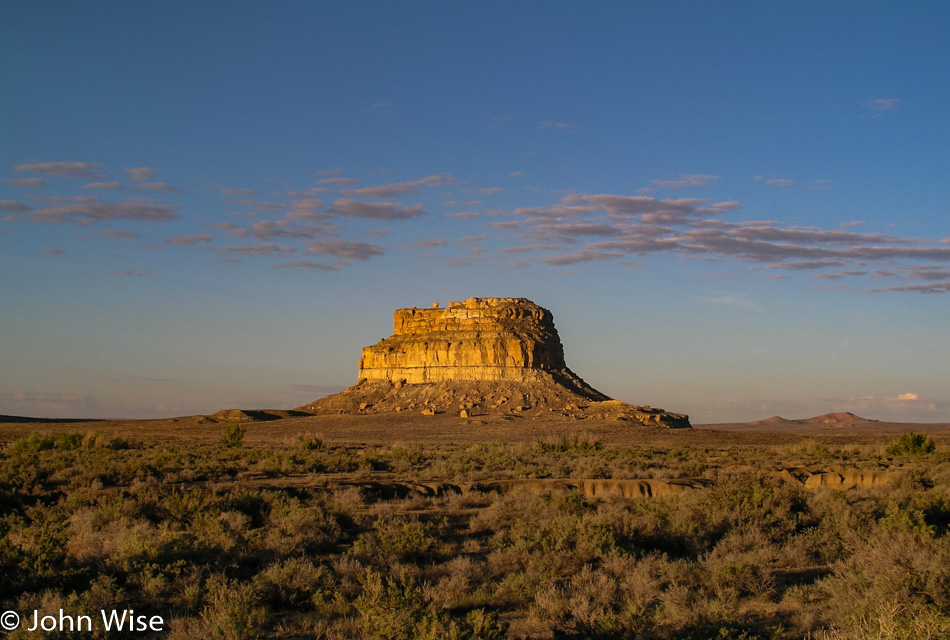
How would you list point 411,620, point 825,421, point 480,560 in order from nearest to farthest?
point 411,620 → point 480,560 → point 825,421

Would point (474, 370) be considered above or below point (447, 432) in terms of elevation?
above

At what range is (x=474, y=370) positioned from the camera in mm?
72312

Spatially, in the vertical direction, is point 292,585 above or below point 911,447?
below

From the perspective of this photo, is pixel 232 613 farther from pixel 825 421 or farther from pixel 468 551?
pixel 825 421

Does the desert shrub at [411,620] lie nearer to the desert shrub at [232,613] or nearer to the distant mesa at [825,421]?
the desert shrub at [232,613]

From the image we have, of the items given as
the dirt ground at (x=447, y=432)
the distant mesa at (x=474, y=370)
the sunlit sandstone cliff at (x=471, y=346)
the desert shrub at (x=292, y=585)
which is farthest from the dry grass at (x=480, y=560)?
the sunlit sandstone cliff at (x=471, y=346)

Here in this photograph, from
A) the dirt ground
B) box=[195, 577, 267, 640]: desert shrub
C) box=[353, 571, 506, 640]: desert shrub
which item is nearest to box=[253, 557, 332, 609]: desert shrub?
box=[195, 577, 267, 640]: desert shrub

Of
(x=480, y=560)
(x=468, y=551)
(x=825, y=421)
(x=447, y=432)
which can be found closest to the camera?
(x=480, y=560)

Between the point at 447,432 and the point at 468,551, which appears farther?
the point at 447,432

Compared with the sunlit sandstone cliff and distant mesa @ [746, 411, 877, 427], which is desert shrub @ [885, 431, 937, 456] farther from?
distant mesa @ [746, 411, 877, 427]

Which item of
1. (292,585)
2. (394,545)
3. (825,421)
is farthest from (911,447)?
(825,421)

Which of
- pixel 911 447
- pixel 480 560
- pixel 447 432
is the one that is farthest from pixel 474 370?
pixel 480 560

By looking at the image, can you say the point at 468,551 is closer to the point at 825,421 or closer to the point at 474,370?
the point at 474,370

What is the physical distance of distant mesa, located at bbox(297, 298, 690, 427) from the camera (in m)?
66.1
